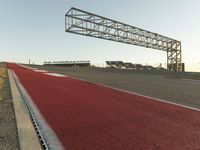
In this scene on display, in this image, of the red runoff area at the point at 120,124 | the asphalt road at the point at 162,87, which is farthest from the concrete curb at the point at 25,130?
the asphalt road at the point at 162,87

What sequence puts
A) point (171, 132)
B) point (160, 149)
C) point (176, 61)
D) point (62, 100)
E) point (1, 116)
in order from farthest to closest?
point (176, 61) < point (62, 100) < point (1, 116) < point (171, 132) < point (160, 149)

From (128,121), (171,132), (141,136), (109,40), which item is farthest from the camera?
(109,40)

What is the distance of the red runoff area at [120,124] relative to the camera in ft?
18.3

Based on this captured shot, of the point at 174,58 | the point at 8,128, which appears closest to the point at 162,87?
the point at 8,128

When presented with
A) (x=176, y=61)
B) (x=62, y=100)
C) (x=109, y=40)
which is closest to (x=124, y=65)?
(x=176, y=61)

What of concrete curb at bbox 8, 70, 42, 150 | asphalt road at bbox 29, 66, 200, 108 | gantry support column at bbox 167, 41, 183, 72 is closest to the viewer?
concrete curb at bbox 8, 70, 42, 150

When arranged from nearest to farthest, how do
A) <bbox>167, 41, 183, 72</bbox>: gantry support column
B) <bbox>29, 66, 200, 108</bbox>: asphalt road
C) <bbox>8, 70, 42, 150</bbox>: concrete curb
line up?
<bbox>8, 70, 42, 150</bbox>: concrete curb → <bbox>29, 66, 200, 108</bbox>: asphalt road → <bbox>167, 41, 183, 72</bbox>: gantry support column

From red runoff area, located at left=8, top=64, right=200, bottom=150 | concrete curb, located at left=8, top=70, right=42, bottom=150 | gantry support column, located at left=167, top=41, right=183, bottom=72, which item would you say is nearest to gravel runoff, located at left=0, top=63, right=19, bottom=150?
concrete curb, located at left=8, top=70, right=42, bottom=150

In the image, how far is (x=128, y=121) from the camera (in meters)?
7.53

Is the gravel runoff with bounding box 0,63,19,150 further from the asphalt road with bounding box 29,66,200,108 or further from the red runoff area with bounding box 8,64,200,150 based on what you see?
the asphalt road with bounding box 29,66,200,108

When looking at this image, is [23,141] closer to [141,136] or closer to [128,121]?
[141,136]

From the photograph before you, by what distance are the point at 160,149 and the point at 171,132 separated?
4.43ft

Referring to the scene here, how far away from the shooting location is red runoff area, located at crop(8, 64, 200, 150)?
5.58 meters

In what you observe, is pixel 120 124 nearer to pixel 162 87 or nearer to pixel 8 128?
pixel 8 128
